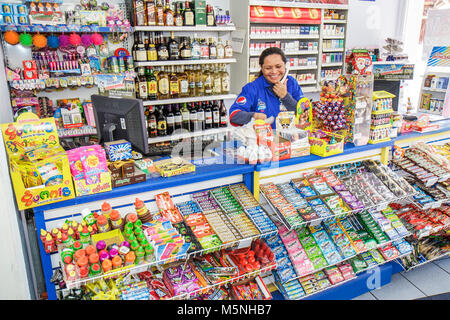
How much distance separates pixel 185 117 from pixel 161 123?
1.17 ft

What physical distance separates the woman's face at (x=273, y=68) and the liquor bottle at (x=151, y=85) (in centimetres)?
154

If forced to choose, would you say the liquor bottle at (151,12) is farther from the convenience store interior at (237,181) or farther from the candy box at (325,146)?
the candy box at (325,146)

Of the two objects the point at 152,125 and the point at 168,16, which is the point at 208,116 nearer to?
the point at 152,125

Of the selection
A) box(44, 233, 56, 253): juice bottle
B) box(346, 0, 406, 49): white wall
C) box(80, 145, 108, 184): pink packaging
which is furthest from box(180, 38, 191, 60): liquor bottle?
box(346, 0, 406, 49): white wall

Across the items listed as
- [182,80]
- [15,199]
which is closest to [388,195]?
[15,199]

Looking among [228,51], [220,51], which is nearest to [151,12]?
[220,51]

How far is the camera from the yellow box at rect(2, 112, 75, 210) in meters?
1.79

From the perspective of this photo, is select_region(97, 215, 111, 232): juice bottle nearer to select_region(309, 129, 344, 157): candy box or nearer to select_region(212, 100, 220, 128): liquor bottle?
select_region(309, 129, 344, 157): candy box

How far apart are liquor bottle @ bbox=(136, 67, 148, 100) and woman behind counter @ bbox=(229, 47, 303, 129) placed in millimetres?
1351

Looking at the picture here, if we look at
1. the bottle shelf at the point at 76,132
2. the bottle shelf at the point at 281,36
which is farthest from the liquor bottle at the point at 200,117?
the bottle shelf at the point at 76,132

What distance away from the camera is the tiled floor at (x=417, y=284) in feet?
9.45
